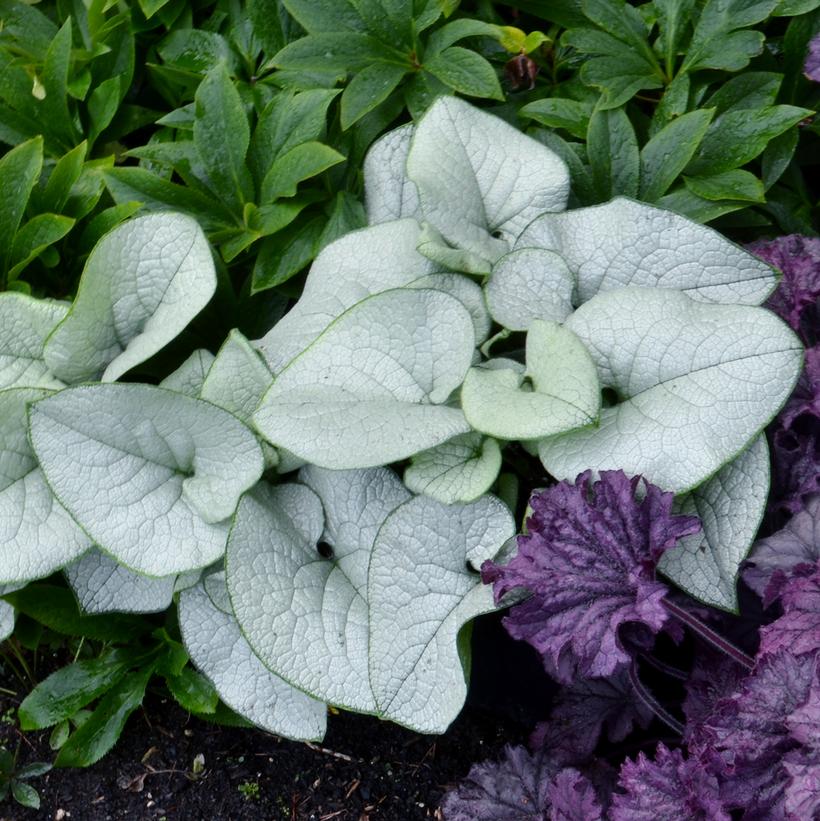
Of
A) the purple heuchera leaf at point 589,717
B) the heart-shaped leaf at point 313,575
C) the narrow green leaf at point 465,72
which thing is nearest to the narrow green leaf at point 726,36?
the narrow green leaf at point 465,72

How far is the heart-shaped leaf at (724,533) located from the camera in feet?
3.59

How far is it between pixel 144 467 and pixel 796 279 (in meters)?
0.85

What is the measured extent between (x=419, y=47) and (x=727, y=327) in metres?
0.66

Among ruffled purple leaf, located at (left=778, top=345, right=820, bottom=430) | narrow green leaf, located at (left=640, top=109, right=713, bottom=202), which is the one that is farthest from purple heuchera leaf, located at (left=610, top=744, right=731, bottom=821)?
narrow green leaf, located at (left=640, top=109, right=713, bottom=202)

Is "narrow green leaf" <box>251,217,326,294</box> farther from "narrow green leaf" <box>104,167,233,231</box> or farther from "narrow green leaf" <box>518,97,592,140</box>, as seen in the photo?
"narrow green leaf" <box>518,97,592,140</box>

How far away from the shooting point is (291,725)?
4.03 feet

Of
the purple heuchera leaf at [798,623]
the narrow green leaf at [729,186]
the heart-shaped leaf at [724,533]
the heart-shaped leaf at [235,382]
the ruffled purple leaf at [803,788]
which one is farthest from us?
the narrow green leaf at [729,186]

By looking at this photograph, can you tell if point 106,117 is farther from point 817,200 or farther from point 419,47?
point 817,200

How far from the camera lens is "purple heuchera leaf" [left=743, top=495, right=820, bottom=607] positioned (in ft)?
3.44

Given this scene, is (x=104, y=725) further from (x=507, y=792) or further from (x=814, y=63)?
(x=814, y=63)

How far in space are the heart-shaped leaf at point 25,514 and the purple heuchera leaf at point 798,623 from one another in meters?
0.82

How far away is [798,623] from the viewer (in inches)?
39.2

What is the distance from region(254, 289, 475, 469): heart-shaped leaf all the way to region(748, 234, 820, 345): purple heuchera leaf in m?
0.41

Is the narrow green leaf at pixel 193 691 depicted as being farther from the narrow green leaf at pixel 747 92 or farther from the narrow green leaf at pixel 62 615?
the narrow green leaf at pixel 747 92
